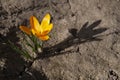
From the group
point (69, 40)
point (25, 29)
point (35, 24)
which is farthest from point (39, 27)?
point (69, 40)

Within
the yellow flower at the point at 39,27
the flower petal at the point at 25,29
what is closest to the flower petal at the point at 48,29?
the yellow flower at the point at 39,27

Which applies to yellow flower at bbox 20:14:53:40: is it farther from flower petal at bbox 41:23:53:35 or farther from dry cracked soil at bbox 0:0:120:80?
dry cracked soil at bbox 0:0:120:80

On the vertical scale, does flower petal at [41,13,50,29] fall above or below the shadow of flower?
above

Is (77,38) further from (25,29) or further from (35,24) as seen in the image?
(25,29)

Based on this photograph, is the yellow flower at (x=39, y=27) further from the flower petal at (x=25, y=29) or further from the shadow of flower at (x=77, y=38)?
the shadow of flower at (x=77, y=38)

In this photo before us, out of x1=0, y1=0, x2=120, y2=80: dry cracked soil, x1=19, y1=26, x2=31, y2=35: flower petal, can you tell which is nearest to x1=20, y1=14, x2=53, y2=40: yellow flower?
x1=19, y1=26, x2=31, y2=35: flower petal

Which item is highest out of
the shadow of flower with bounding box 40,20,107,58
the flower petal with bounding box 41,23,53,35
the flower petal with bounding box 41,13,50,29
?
the flower petal with bounding box 41,13,50,29
